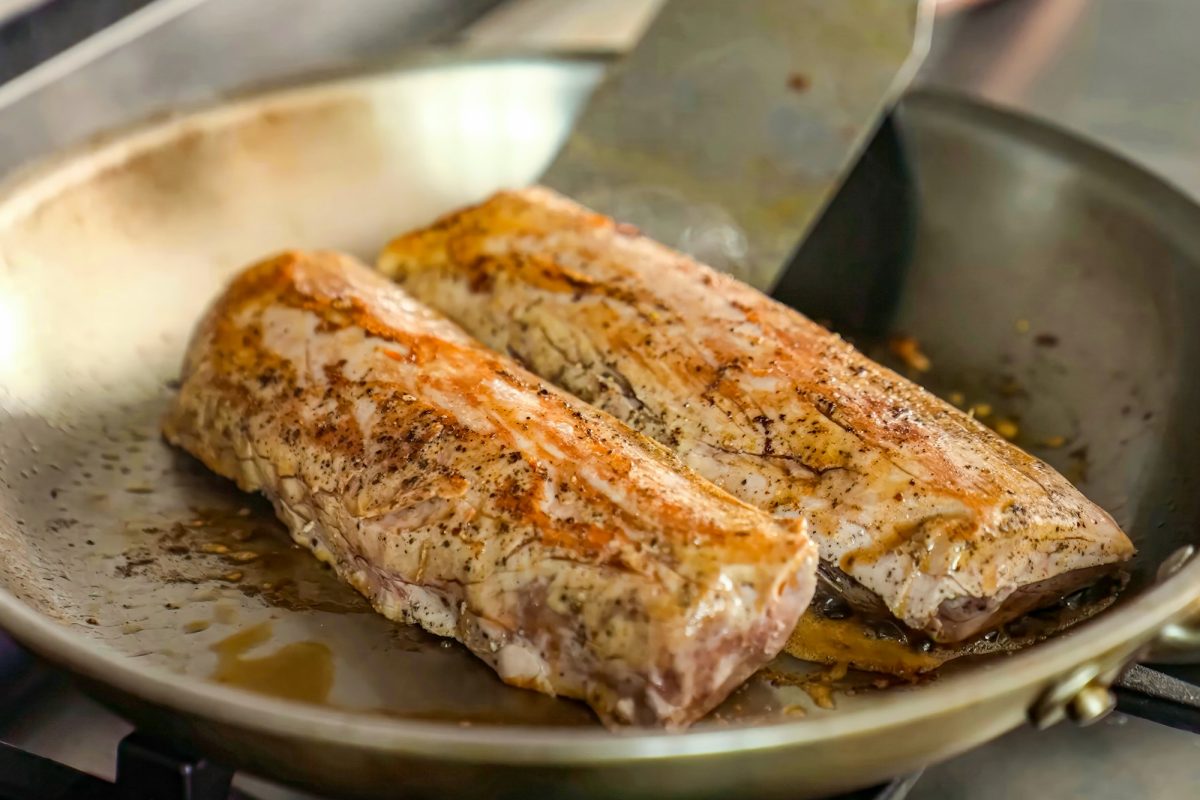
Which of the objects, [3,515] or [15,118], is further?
[15,118]

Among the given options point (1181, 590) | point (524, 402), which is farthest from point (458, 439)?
point (1181, 590)

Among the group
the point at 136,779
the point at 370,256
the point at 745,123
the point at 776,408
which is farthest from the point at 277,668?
the point at 745,123

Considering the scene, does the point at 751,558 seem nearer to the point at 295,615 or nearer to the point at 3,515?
the point at 295,615

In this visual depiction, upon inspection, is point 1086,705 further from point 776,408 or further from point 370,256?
point 370,256

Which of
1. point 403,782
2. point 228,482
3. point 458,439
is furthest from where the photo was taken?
point 228,482

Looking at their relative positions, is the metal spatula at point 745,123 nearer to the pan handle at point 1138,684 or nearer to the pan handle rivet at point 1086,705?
the pan handle at point 1138,684

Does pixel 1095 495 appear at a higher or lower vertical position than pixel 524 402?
lower
